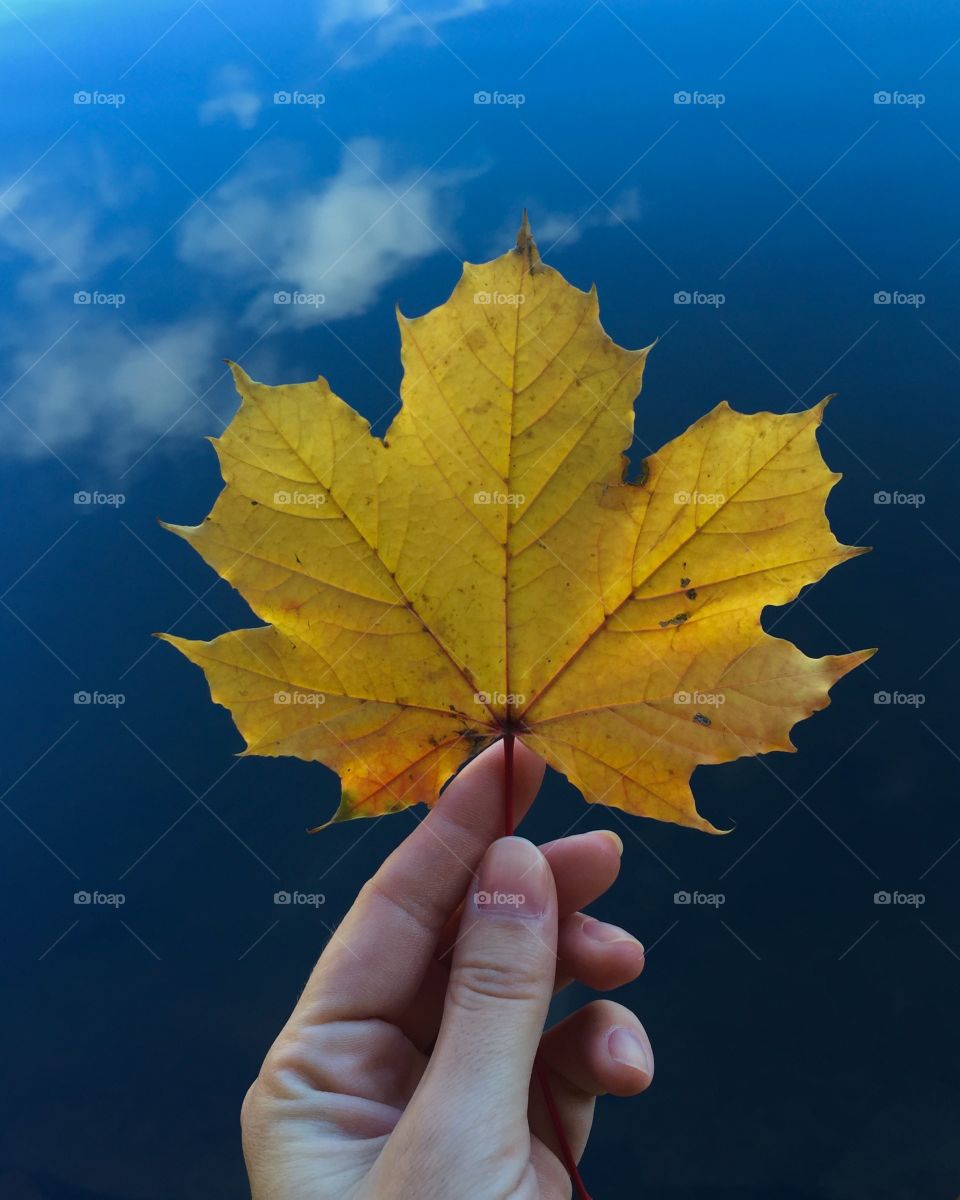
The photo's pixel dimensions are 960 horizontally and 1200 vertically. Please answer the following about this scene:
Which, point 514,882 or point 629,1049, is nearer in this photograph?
point 514,882

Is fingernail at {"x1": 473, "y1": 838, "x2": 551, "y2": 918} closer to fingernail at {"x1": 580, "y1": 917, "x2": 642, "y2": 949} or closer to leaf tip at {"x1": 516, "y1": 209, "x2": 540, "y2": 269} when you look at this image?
fingernail at {"x1": 580, "y1": 917, "x2": 642, "y2": 949}

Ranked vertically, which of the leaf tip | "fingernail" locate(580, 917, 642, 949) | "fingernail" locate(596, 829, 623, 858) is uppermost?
the leaf tip

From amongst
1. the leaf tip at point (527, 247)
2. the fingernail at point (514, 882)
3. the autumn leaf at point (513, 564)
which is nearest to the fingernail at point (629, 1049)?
the fingernail at point (514, 882)

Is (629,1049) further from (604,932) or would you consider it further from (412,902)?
(412,902)

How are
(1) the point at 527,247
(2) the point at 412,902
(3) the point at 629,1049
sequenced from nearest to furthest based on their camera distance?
(1) the point at 527,247 → (2) the point at 412,902 → (3) the point at 629,1049

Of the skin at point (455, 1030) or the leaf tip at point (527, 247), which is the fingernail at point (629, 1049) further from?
the leaf tip at point (527, 247)

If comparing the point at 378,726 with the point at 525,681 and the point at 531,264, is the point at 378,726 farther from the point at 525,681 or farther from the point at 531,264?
the point at 531,264

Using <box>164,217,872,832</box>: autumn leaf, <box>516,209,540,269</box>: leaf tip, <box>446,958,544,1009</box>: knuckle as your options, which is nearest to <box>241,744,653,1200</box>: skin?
<box>446,958,544,1009</box>: knuckle

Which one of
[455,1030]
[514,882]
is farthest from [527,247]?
[455,1030]

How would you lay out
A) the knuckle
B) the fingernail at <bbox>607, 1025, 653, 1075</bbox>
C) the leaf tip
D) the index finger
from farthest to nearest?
1. the fingernail at <bbox>607, 1025, 653, 1075</bbox>
2. the index finger
3. the knuckle
4. the leaf tip
